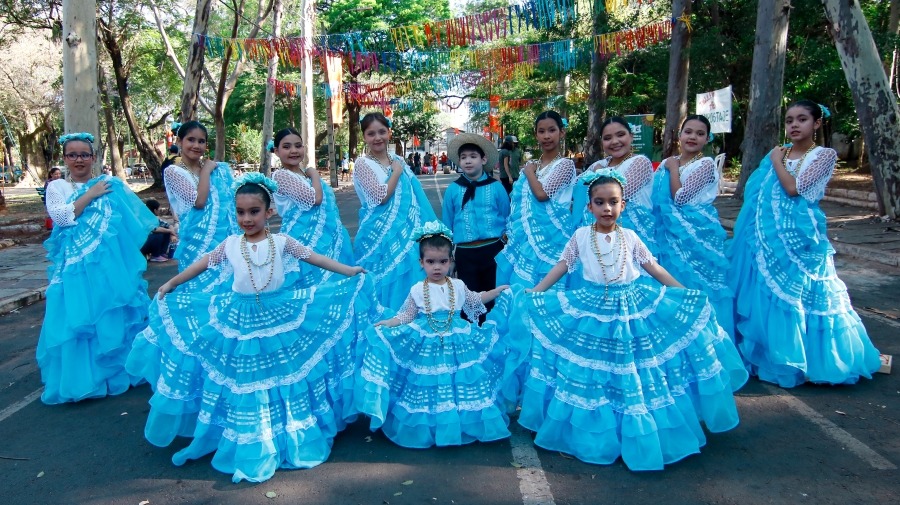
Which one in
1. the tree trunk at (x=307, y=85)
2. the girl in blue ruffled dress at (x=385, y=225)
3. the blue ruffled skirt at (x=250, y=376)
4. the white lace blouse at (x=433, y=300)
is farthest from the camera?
the tree trunk at (x=307, y=85)

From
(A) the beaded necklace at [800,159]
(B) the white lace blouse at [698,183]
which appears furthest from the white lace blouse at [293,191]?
(A) the beaded necklace at [800,159]

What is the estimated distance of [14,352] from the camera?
6301 millimetres

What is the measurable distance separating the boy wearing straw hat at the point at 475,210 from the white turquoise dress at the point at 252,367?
1485mm

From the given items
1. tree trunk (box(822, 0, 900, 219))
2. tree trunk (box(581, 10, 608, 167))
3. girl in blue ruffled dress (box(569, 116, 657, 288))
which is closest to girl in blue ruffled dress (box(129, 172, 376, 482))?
girl in blue ruffled dress (box(569, 116, 657, 288))

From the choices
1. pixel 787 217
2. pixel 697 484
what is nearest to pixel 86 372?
pixel 697 484

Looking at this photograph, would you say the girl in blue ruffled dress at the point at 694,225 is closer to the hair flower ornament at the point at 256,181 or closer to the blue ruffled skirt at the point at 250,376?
the blue ruffled skirt at the point at 250,376

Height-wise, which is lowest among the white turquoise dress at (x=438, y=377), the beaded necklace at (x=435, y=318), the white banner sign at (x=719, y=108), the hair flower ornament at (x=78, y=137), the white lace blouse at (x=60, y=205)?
the white turquoise dress at (x=438, y=377)

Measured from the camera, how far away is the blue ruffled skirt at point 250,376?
11.7 ft

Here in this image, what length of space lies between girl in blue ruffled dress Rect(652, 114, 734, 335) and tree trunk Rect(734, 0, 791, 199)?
10.6 m

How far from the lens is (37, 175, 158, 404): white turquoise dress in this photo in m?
4.78

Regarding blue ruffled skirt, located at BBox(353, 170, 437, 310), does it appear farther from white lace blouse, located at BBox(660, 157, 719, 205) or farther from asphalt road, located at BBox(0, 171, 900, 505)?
white lace blouse, located at BBox(660, 157, 719, 205)

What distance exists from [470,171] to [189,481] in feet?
9.58

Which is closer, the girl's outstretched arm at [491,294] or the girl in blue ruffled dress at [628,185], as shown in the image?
the girl's outstretched arm at [491,294]

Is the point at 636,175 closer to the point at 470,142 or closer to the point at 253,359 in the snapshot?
the point at 470,142
